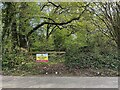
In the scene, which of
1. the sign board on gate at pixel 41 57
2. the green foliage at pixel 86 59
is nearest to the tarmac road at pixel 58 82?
the sign board on gate at pixel 41 57

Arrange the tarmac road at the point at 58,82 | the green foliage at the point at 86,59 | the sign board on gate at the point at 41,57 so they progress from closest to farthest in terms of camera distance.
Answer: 1. the tarmac road at the point at 58,82
2. the sign board on gate at the point at 41,57
3. the green foliage at the point at 86,59

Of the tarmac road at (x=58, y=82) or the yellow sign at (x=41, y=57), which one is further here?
the yellow sign at (x=41, y=57)

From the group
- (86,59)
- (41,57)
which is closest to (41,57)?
(41,57)

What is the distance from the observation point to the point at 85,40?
129 inches

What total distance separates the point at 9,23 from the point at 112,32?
1.59m

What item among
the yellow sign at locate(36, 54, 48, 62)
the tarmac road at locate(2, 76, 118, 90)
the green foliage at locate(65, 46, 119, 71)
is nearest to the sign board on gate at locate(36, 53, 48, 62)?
the yellow sign at locate(36, 54, 48, 62)

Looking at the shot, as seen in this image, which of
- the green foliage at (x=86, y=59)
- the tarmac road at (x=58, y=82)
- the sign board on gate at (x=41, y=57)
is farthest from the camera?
the green foliage at (x=86, y=59)

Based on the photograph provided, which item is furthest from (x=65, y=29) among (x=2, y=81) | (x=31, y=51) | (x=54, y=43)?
(x=2, y=81)

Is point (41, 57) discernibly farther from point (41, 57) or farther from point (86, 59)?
point (86, 59)

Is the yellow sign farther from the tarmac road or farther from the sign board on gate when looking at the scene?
Answer: the tarmac road

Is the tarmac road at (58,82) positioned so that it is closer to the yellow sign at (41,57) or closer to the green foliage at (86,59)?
the yellow sign at (41,57)

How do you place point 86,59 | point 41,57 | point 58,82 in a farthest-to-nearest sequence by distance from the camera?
point 86,59
point 41,57
point 58,82

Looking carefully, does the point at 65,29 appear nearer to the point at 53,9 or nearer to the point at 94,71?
the point at 53,9

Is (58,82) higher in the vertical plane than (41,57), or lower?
lower
